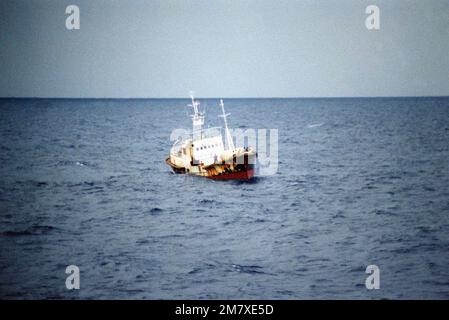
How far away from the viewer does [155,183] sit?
27.5m

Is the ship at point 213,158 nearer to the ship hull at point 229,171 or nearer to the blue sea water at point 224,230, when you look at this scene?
the ship hull at point 229,171

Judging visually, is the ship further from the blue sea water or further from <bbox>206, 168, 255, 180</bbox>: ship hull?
the blue sea water

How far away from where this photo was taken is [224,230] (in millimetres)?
18062

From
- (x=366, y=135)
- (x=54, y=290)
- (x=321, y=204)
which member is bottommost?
(x=54, y=290)

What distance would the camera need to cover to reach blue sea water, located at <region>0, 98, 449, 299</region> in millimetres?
12664

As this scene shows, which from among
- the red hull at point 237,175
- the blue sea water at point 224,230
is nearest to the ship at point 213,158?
the red hull at point 237,175

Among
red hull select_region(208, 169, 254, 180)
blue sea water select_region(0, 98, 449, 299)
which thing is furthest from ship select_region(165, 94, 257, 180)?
blue sea water select_region(0, 98, 449, 299)

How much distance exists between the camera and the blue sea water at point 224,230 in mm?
12664

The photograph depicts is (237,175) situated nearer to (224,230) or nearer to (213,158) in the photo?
(213,158)

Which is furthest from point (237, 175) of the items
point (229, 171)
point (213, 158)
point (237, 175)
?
point (213, 158)

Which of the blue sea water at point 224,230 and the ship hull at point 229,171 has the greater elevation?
the ship hull at point 229,171
